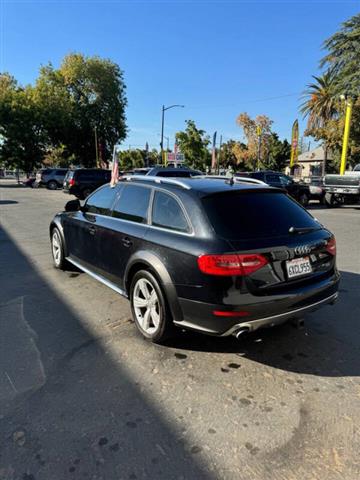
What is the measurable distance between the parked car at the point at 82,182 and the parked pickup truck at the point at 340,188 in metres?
12.3

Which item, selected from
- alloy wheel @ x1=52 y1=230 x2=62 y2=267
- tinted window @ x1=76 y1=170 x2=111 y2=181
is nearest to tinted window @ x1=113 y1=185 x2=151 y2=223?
alloy wheel @ x1=52 y1=230 x2=62 y2=267

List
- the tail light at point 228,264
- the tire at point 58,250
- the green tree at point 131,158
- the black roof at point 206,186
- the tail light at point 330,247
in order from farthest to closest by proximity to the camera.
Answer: the green tree at point 131,158 < the tire at point 58,250 < the tail light at point 330,247 < the black roof at point 206,186 < the tail light at point 228,264

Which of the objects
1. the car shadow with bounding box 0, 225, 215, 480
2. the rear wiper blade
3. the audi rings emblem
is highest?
the rear wiper blade

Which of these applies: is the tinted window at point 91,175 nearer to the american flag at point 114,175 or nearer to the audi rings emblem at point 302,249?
the american flag at point 114,175

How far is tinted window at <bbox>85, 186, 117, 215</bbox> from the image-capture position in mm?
4887

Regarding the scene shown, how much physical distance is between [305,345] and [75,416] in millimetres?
2276

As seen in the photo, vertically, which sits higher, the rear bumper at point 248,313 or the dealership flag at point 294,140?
the dealership flag at point 294,140

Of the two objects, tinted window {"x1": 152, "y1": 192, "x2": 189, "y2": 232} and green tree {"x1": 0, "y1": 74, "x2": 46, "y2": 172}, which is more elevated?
green tree {"x1": 0, "y1": 74, "x2": 46, "y2": 172}

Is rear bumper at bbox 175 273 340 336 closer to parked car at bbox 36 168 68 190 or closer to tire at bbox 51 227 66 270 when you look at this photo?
tire at bbox 51 227 66 270

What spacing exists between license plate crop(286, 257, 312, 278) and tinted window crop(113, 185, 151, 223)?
5.14ft

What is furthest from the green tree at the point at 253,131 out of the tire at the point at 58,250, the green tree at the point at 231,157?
the tire at the point at 58,250

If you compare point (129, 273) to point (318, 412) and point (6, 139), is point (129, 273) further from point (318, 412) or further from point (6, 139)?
point (6, 139)

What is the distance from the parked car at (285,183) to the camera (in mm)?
17422

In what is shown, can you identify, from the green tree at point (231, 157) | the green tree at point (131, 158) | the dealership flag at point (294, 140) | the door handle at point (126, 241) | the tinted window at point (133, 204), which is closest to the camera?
the door handle at point (126, 241)
